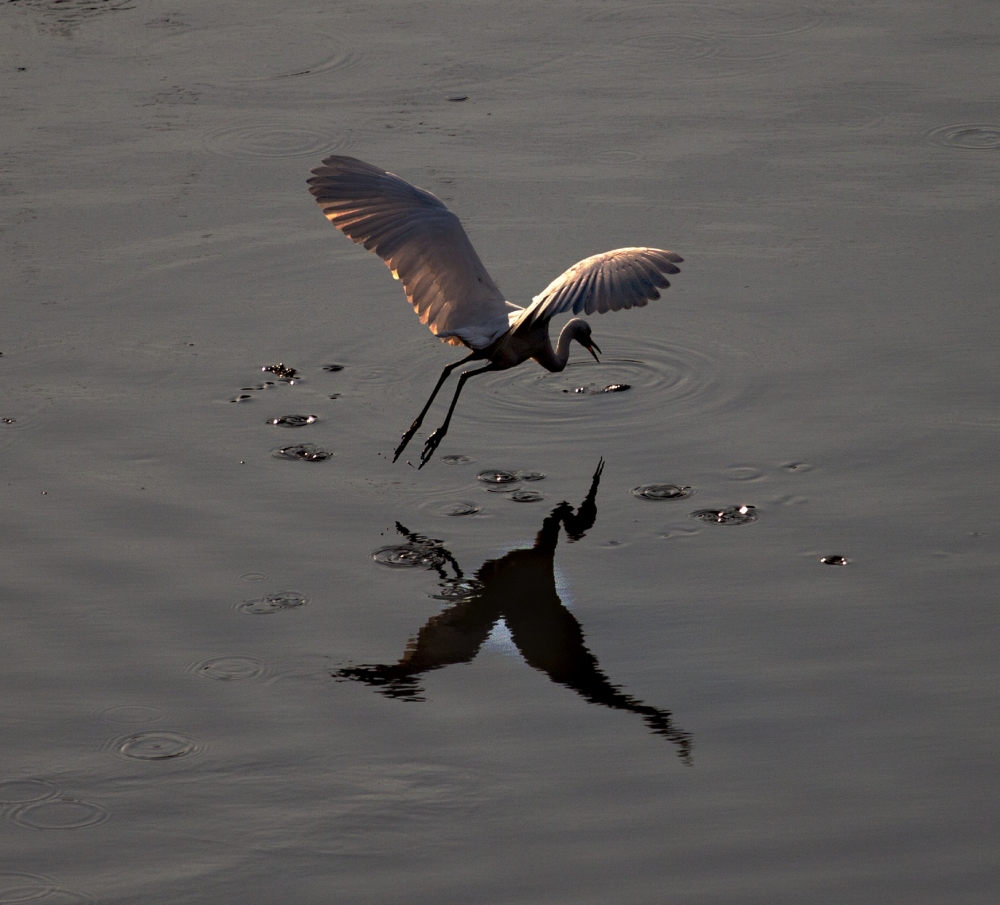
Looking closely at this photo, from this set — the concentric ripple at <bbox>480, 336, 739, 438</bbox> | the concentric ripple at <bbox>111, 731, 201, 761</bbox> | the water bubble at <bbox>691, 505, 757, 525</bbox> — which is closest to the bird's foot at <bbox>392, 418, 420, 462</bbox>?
the concentric ripple at <bbox>480, 336, 739, 438</bbox>

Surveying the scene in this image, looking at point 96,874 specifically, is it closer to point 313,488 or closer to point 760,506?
point 313,488

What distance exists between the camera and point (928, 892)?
3.35 meters

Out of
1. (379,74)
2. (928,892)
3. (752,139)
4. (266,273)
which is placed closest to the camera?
(928,892)

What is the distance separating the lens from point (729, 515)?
16.2ft

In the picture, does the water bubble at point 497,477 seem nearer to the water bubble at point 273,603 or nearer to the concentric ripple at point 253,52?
the water bubble at point 273,603

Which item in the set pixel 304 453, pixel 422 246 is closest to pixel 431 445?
pixel 304 453

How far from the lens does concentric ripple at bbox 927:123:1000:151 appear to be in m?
7.62

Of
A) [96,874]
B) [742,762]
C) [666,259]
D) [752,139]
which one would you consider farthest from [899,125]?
[96,874]

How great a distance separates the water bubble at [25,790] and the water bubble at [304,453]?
1.83 m

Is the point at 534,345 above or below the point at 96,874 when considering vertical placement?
above

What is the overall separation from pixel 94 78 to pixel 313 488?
4.41 meters

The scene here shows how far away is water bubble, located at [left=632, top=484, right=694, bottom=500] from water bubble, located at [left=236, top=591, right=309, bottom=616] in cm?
123

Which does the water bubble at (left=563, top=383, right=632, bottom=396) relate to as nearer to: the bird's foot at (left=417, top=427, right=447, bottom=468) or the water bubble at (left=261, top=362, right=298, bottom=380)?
the bird's foot at (left=417, top=427, right=447, bottom=468)

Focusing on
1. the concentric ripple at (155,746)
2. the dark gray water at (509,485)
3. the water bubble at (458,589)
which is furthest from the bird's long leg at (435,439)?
the concentric ripple at (155,746)
